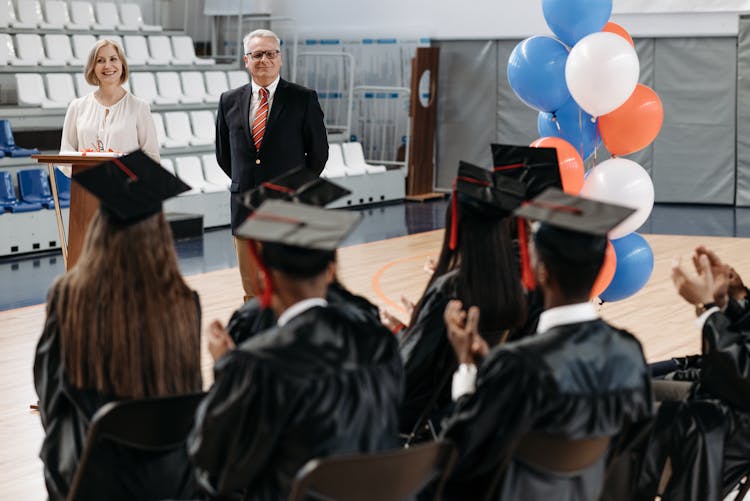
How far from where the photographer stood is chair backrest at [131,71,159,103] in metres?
12.6

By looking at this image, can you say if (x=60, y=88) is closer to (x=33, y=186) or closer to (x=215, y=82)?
(x=33, y=186)

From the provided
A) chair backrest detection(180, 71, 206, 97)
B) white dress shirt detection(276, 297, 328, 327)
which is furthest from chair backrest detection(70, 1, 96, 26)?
white dress shirt detection(276, 297, 328, 327)

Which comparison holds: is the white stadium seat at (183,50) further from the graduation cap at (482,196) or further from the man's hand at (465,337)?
the man's hand at (465,337)

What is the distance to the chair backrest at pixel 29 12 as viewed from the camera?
1293cm

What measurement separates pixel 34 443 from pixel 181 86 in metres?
9.18

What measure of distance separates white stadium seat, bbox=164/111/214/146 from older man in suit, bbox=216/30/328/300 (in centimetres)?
659

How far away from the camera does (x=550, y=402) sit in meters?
2.47

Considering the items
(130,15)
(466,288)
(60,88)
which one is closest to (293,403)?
(466,288)

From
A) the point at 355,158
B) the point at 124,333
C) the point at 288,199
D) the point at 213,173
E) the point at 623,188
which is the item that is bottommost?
the point at 355,158

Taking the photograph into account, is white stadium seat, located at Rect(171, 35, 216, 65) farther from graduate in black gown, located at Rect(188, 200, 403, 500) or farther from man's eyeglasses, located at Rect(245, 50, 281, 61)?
graduate in black gown, located at Rect(188, 200, 403, 500)

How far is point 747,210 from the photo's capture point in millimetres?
13328

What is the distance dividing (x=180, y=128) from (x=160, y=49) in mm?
1667

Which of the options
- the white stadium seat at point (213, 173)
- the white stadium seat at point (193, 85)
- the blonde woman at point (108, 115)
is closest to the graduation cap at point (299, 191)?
the blonde woman at point (108, 115)

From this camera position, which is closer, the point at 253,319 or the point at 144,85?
the point at 253,319
